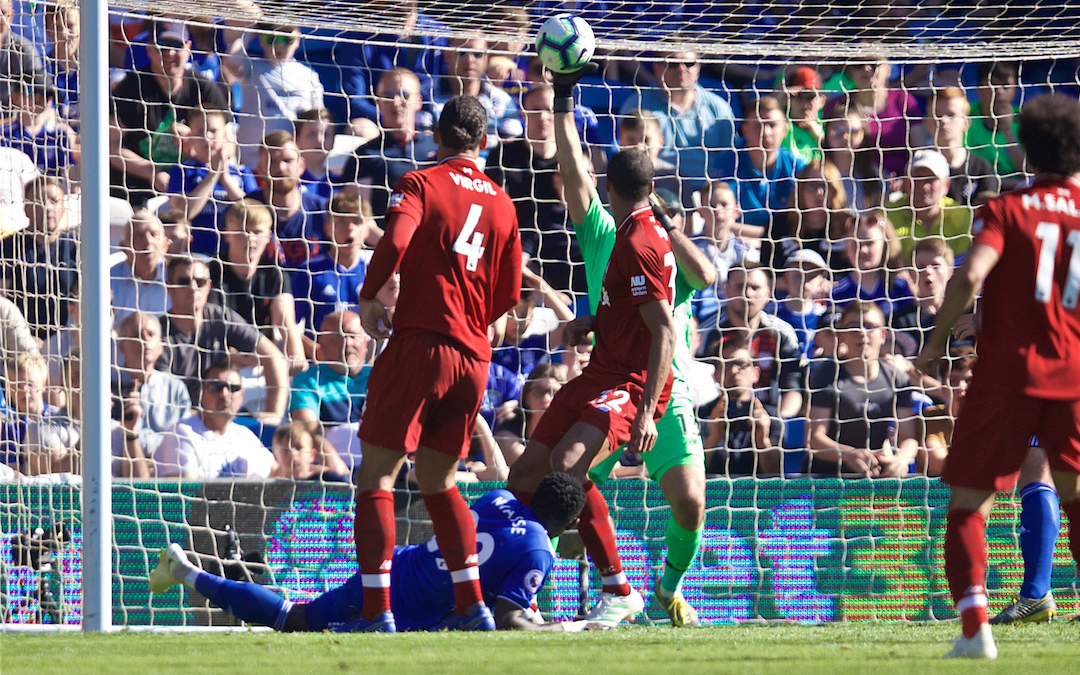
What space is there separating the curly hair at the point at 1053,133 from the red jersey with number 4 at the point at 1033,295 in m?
0.09

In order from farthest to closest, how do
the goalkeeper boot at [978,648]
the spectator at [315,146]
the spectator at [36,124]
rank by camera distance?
the spectator at [315,146]
the spectator at [36,124]
the goalkeeper boot at [978,648]

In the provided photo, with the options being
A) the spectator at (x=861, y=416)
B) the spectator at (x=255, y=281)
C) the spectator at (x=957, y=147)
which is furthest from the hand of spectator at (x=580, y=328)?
the spectator at (x=957, y=147)

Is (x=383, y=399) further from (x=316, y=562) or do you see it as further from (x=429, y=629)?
(x=316, y=562)

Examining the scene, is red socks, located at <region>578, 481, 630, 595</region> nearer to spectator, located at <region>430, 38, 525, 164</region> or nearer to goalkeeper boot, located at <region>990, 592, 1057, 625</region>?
goalkeeper boot, located at <region>990, 592, 1057, 625</region>

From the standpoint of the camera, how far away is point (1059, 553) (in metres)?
6.59

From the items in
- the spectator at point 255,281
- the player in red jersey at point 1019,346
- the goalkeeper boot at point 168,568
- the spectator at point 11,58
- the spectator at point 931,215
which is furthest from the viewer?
→ the spectator at point 931,215

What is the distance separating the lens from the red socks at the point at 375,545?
14.8 ft

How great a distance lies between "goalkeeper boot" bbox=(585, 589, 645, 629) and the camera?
5.08 metres

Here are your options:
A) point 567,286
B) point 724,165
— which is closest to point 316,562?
point 567,286

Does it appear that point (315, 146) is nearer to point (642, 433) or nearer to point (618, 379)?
point (618, 379)

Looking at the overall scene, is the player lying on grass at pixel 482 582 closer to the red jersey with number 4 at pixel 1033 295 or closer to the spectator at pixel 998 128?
the red jersey with number 4 at pixel 1033 295

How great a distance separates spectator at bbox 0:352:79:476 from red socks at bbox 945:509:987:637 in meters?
4.12

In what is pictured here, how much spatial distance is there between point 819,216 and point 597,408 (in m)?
3.99

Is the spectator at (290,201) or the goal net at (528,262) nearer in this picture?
the goal net at (528,262)
